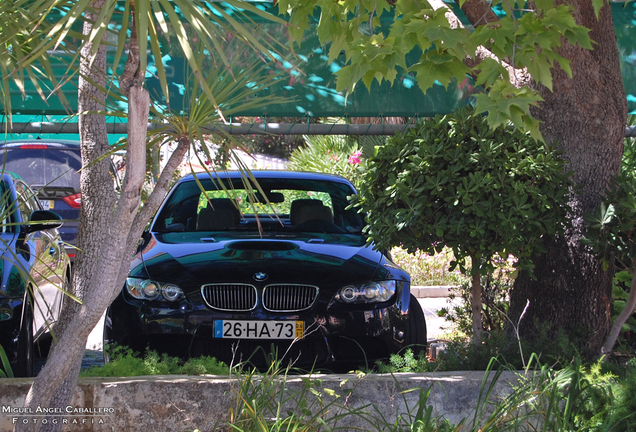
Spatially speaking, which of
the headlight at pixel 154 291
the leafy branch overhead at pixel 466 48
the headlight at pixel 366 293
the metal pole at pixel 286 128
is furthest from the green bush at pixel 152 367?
the metal pole at pixel 286 128

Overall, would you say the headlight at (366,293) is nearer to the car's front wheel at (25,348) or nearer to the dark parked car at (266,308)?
the dark parked car at (266,308)

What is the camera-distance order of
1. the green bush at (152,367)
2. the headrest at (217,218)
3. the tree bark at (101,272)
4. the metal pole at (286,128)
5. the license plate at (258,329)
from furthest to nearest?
the metal pole at (286,128)
the headrest at (217,218)
the license plate at (258,329)
the green bush at (152,367)
the tree bark at (101,272)

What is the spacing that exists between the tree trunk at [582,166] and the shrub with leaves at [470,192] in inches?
17.2

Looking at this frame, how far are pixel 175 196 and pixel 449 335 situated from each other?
113 inches

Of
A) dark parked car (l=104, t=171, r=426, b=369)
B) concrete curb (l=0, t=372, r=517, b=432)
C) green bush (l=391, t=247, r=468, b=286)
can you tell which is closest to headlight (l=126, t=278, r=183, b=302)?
dark parked car (l=104, t=171, r=426, b=369)

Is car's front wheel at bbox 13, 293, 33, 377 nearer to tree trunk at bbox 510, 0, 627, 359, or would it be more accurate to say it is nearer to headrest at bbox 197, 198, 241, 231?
headrest at bbox 197, 198, 241, 231

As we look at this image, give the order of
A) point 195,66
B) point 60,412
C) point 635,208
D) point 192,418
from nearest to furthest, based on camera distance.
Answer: point 195,66 → point 60,412 → point 192,418 → point 635,208

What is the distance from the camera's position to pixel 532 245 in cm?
400

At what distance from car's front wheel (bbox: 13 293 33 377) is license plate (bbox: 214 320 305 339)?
1197 mm

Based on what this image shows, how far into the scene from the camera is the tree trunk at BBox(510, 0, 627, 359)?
4.44 metres

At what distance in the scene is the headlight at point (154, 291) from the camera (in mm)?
4070

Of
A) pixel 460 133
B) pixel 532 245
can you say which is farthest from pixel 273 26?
pixel 532 245

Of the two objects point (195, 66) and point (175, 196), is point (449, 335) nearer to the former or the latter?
point (175, 196)

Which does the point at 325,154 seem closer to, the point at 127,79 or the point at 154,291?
the point at 154,291
